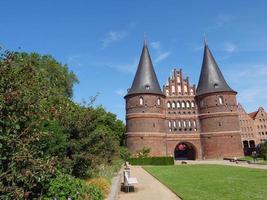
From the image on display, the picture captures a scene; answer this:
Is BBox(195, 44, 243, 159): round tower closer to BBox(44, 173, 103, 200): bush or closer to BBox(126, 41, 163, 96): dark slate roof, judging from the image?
BBox(126, 41, 163, 96): dark slate roof

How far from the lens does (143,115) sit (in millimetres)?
45906

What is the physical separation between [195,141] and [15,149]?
47371 millimetres

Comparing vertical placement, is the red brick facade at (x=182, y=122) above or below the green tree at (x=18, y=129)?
above

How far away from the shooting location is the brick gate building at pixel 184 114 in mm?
46281

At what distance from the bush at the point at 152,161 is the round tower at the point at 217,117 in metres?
11.9

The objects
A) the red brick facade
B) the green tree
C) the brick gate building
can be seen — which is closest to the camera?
the green tree

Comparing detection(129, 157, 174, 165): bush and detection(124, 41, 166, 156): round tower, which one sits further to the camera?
detection(124, 41, 166, 156): round tower

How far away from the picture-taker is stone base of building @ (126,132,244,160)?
45.7 meters

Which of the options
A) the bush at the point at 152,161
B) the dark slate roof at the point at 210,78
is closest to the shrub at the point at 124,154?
the bush at the point at 152,161

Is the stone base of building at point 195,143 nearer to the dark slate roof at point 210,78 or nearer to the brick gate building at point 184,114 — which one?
the brick gate building at point 184,114

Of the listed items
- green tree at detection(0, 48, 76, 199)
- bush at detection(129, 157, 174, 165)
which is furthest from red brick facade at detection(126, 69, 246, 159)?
green tree at detection(0, 48, 76, 199)

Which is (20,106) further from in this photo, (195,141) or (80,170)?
(195,141)

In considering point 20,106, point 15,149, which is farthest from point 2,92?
point 15,149

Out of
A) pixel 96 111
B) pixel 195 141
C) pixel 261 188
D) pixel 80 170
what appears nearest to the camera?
pixel 261 188
